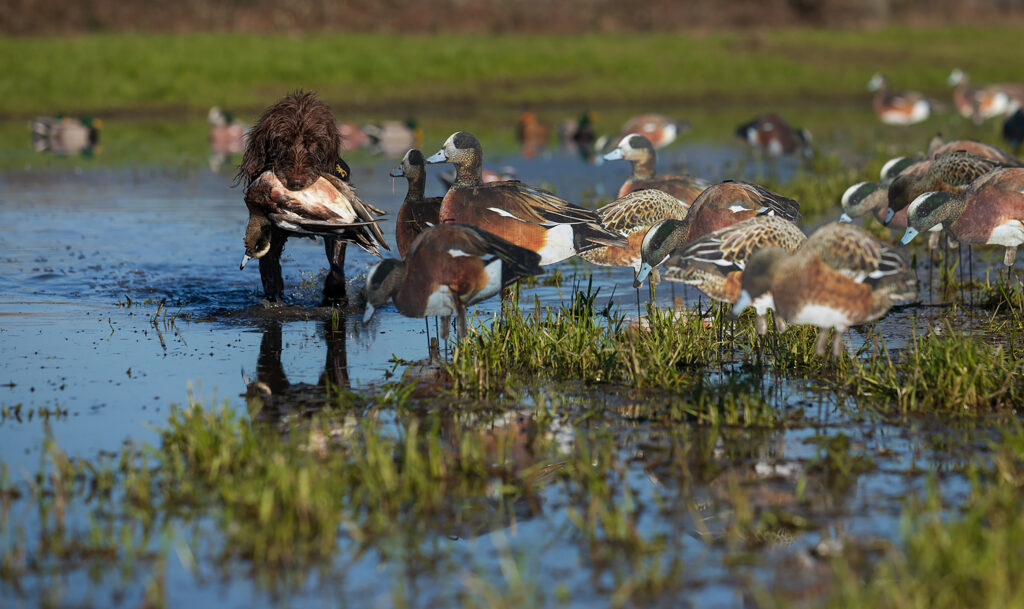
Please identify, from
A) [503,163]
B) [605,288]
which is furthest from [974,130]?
[605,288]

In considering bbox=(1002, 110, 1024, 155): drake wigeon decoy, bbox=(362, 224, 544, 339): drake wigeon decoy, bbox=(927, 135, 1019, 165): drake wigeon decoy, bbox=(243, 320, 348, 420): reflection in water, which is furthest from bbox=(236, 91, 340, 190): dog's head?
bbox=(1002, 110, 1024, 155): drake wigeon decoy

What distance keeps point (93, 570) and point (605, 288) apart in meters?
6.65

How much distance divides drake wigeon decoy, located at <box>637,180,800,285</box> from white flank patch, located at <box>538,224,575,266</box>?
0.55 meters

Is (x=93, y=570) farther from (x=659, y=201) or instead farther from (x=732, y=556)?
(x=659, y=201)

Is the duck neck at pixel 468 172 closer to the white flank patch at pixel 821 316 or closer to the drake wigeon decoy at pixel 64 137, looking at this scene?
the white flank patch at pixel 821 316

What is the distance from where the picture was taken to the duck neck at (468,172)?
9.20m

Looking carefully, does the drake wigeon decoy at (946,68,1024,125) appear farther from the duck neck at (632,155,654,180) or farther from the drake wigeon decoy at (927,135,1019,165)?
the duck neck at (632,155,654,180)

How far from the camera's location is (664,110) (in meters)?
32.8

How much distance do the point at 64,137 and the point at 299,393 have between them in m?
19.6

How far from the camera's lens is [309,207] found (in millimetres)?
8555

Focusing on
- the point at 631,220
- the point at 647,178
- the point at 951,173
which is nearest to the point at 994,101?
the point at 951,173

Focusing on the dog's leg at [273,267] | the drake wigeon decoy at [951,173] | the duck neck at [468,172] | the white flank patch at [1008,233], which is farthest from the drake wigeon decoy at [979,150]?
the dog's leg at [273,267]

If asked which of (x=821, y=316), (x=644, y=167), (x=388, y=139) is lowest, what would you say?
(x=821, y=316)

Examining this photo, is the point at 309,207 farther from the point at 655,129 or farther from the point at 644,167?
the point at 655,129
